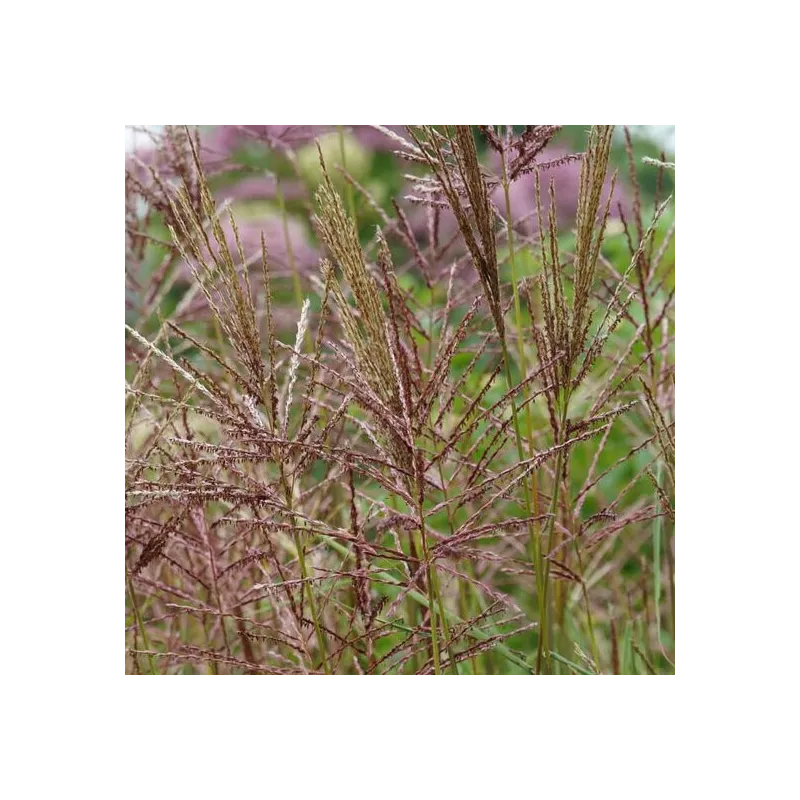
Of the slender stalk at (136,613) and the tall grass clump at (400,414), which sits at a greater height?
the tall grass clump at (400,414)

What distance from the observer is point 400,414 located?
1.07m

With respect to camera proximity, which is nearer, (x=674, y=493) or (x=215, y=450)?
(x=215, y=450)

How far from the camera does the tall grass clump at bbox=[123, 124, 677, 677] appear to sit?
43.8 inches

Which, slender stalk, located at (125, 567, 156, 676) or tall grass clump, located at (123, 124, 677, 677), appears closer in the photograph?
tall grass clump, located at (123, 124, 677, 677)

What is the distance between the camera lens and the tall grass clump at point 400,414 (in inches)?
43.8

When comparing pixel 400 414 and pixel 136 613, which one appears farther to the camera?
pixel 136 613

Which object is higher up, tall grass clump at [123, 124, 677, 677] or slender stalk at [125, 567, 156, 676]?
tall grass clump at [123, 124, 677, 677]

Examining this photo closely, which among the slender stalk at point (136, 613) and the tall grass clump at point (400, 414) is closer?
the tall grass clump at point (400, 414)

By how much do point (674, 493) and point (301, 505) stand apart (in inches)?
23.2
